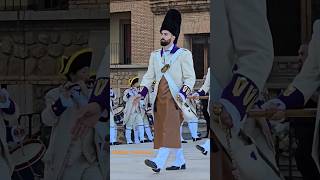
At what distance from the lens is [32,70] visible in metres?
6.39

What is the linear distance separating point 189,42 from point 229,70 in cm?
1044

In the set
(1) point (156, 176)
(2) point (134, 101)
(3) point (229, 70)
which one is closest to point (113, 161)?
(1) point (156, 176)

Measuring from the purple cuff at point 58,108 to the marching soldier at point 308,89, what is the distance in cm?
201

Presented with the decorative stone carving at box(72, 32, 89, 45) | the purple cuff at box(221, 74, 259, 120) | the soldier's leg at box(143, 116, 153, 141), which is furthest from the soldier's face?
the soldier's leg at box(143, 116, 153, 141)

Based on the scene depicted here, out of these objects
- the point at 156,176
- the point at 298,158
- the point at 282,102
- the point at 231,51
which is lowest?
the point at 156,176

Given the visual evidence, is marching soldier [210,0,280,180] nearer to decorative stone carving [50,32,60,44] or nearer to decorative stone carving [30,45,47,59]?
decorative stone carving [50,32,60,44]

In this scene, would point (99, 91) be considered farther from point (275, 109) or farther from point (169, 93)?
point (169, 93)

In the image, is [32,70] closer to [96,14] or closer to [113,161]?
[96,14]

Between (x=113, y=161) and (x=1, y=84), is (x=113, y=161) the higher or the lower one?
the lower one

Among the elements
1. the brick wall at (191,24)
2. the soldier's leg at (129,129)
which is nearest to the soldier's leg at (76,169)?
the soldier's leg at (129,129)

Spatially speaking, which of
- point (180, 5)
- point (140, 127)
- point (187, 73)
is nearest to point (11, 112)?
point (187, 73)

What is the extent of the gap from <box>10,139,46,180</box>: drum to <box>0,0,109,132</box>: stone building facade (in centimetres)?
32

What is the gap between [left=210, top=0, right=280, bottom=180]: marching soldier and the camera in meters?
5.42

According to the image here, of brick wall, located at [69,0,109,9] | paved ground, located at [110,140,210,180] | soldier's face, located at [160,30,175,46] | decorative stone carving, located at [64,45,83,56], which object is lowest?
paved ground, located at [110,140,210,180]
